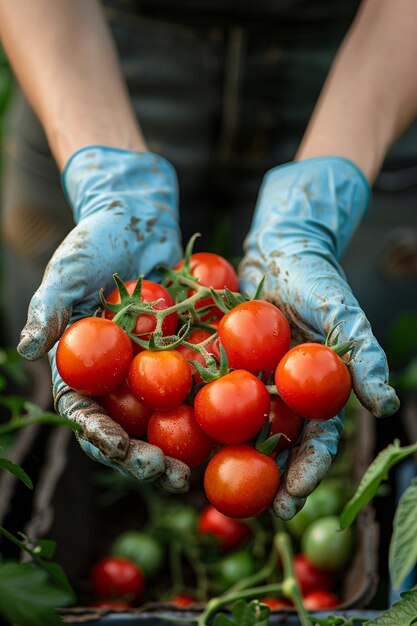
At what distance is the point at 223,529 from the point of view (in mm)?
2035

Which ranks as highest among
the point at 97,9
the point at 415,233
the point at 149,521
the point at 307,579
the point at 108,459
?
the point at 97,9

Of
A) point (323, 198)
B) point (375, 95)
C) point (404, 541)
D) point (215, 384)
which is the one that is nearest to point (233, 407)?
point (215, 384)

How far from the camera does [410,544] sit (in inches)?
40.9

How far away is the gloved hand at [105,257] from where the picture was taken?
1.18 meters

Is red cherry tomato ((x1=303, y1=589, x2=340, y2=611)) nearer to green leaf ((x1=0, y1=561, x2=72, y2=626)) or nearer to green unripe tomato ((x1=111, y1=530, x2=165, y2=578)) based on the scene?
green unripe tomato ((x1=111, y1=530, x2=165, y2=578))

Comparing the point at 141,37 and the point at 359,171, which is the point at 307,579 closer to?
the point at 359,171

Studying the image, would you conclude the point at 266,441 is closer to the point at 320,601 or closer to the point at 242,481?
the point at 242,481

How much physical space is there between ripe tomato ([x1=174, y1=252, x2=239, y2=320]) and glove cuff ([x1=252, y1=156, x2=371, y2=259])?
192 mm

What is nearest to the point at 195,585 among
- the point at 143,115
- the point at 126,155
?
the point at 126,155

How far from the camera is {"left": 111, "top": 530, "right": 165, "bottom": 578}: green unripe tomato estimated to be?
199 centimetres

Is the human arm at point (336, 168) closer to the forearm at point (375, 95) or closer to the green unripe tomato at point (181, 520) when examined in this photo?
the forearm at point (375, 95)

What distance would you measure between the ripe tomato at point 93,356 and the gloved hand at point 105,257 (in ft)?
0.13

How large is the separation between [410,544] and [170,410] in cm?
41

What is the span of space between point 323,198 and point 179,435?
69 cm
